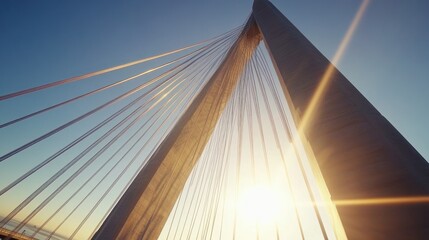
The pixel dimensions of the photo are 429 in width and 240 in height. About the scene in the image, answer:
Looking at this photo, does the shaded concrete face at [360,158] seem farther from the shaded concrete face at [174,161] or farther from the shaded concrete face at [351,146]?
the shaded concrete face at [174,161]

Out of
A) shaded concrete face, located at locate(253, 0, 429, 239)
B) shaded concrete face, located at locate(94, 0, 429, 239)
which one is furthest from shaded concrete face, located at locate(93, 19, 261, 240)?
shaded concrete face, located at locate(253, 0, 429, 239)

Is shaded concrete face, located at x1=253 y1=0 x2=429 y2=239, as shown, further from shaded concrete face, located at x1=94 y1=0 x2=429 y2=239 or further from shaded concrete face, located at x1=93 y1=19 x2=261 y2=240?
shaded concrete face, located at x1=93 y1=19 x2=261 y2=240

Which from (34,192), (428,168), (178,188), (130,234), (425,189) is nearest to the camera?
(425,189)

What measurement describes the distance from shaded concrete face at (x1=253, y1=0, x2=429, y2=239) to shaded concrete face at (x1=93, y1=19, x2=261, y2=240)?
345cm

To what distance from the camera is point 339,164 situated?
3.69 feet

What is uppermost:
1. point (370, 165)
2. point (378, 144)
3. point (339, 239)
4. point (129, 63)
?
point (129, 63)

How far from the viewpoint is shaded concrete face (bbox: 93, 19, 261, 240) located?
12.8 ft

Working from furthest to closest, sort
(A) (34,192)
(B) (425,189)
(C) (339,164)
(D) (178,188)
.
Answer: (D) (178,188) < (A) (34,192) < (C) (339,164) < (B) (425,189)

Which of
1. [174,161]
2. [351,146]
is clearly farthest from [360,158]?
[174,161]

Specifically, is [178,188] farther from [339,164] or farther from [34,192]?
[339,164]

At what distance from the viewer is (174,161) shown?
500 centimetres

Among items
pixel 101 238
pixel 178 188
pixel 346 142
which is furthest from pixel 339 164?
pixel 178 188

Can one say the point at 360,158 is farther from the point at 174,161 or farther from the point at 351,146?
the point at 174,161

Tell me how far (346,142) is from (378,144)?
135 mm
